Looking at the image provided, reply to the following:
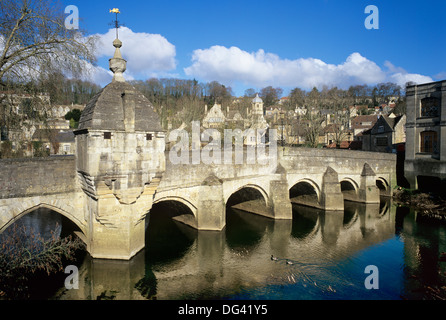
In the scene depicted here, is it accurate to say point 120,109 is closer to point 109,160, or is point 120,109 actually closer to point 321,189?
point 109,160

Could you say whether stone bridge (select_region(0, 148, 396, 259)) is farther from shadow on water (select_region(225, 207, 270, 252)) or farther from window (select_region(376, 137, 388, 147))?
window (select_region(376, 137, 388, 147))

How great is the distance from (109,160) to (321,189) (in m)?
17.7

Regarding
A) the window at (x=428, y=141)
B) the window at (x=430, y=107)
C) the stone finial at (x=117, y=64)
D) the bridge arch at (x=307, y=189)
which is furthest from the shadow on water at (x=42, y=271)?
the window at (x=430, y=107)

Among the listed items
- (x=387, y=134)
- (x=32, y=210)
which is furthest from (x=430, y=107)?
(x=32, y=210)

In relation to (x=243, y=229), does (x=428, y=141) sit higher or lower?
higher

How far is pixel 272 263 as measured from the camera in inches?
539

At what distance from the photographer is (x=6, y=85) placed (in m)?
11.7

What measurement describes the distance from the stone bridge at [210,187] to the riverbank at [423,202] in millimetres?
1314

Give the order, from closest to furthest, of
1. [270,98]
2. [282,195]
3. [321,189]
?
[282,195] → [321,189] → [270,98]

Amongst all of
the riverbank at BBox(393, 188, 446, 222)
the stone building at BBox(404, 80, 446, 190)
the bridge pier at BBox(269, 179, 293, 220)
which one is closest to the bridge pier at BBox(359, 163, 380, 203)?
the riverbank at BBox(393, 188, 446, 222)

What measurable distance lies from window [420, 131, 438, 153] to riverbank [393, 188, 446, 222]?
386cm

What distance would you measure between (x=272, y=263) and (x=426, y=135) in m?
21.0

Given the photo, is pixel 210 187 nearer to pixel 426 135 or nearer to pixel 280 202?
pixel 280 202

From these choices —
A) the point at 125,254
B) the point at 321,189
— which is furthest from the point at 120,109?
the point at 321,189
